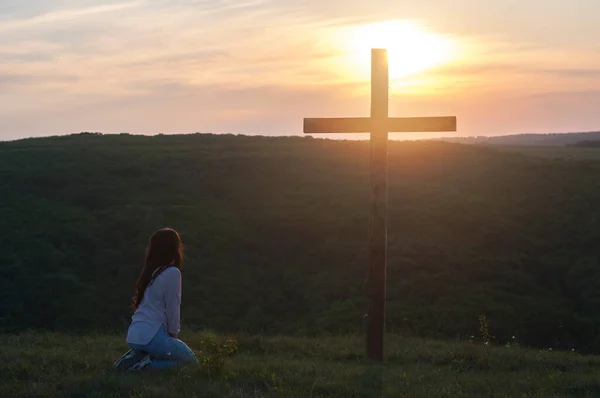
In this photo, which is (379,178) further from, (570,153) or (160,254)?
(570,153)

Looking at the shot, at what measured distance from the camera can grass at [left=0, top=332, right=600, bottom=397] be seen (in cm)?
927

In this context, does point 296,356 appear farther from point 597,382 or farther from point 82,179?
point 82,179

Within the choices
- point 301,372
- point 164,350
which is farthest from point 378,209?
point 164,350

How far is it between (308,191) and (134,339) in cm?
2568

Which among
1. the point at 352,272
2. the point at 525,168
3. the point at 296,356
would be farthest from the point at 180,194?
the point at 296,356

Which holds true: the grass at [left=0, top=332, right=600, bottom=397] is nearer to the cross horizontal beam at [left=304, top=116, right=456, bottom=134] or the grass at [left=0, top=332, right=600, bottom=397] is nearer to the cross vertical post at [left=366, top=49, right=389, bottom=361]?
the cross vertical post at [left=366, top=49, right=389, bottom=361]

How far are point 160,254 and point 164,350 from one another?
4.46ft

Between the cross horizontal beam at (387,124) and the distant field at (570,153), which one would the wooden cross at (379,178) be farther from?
the distant field at (570,153)

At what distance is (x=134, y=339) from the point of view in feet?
32.9

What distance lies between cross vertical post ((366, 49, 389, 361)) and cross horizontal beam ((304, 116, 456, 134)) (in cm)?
15

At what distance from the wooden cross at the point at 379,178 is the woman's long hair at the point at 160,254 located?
3.74 metres

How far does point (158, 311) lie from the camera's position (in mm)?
10164

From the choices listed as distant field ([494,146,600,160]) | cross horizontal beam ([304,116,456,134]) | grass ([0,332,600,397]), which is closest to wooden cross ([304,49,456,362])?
cross horizontal beam ([304,116,456,134])

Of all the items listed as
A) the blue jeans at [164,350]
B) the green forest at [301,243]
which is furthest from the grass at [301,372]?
the green forest at [301,243]
